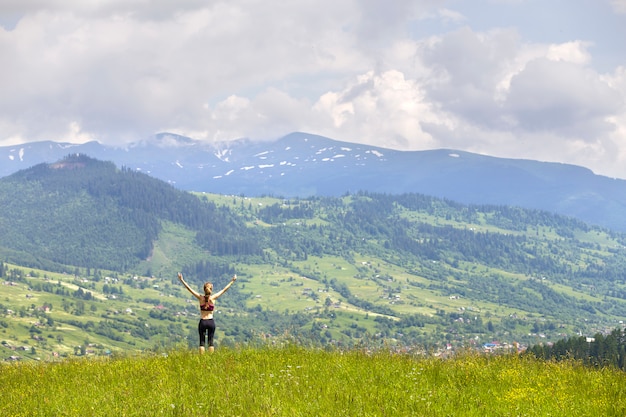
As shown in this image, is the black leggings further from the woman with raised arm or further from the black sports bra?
the black sports bra

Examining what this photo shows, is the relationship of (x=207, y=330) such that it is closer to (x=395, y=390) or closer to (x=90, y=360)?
(x=90, y=360)

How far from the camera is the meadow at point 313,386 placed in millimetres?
11922

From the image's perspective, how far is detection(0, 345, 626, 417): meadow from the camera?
39.1 ft

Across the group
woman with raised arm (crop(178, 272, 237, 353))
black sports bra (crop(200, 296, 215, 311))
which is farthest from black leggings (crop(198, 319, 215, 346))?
black sports bra (crop(200, 296, 215, 311))

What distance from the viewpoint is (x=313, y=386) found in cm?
1322

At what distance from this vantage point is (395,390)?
12.9 metres

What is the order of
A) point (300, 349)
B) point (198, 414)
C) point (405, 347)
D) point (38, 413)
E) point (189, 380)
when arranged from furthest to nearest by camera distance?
point (405, 347)
point (300, 349)
point (189, 380)
point (38, 413)
point (198, 414)

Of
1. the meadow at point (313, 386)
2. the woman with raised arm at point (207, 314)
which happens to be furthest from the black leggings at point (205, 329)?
the meadow at point (313, 386)

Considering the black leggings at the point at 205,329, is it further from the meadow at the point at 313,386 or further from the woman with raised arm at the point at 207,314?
the meadow at the point at 313,386

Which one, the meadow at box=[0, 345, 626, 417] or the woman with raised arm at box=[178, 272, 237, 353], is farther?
the woman with raised arm at box=[178, 272, 237, 353]

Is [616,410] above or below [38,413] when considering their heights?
above

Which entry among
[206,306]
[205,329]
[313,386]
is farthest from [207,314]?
[313,386]

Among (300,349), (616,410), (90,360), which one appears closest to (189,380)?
(300,349)

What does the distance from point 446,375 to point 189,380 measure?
5697 millimetres
